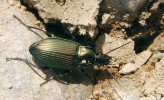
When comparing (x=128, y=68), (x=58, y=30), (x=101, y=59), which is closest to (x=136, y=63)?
(x=128, y=68)

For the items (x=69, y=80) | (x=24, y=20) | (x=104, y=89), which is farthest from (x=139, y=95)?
(x=24, y=20)

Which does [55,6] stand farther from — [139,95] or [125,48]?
[139,95]

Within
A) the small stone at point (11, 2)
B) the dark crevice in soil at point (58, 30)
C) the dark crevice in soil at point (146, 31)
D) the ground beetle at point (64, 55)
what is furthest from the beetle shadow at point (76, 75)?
the small stone at point (11, 2)

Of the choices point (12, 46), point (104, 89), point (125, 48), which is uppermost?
point (125, 48)

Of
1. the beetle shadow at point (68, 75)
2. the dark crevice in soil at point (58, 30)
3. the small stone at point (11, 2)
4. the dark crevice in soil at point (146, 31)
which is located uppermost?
the dark crevice in soil at point (146, 31)

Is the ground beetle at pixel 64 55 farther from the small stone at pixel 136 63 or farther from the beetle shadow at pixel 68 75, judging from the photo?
the small stone at pixel 136 63

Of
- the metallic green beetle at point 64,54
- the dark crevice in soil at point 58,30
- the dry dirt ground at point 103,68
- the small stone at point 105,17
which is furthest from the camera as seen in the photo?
the dark crevice in soil at point 58,30

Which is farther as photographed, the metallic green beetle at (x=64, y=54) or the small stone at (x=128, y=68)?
the small stone at (x=128, y=68)

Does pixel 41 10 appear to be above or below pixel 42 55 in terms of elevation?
above
